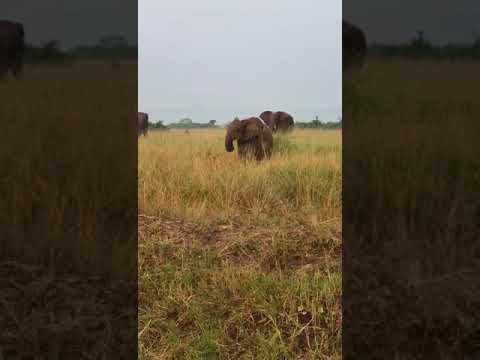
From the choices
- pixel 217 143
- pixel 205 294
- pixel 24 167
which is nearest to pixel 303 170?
pixel 217 143

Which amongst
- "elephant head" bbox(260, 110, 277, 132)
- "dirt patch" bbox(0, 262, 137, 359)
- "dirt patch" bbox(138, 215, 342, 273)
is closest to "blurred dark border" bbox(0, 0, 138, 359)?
"dirt patch" bbox(0, 262, 137, 359)

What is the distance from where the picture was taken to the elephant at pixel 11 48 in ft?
7.53

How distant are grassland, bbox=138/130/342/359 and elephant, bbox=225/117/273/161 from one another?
0.20m

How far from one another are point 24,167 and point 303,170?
2.64 meters

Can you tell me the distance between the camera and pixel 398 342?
2018 millimetres

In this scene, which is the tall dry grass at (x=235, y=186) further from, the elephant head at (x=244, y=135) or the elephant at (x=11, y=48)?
the elephant at (x=11, y=48)

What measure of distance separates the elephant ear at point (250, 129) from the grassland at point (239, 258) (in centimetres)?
28

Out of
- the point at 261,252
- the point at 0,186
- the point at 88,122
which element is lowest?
the point at 261,252

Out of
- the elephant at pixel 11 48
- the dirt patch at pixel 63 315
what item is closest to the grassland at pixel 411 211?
the dirt patch at pixel 63 315

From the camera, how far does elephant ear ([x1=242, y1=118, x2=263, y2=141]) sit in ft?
16.0

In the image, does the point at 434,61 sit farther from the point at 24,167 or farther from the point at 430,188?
the point at 24,167

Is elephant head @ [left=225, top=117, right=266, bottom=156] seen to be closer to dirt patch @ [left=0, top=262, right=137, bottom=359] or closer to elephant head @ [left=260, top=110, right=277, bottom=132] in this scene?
elephant head @ [left=260, top=110, right=277, bottom=132]

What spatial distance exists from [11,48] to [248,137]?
110 inches

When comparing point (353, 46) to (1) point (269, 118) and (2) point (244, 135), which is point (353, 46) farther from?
(1) point (269, 118)
